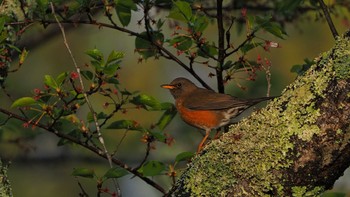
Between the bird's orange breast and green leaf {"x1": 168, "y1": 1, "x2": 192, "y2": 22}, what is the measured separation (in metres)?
1.87

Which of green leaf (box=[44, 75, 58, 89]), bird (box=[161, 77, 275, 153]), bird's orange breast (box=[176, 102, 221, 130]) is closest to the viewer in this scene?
green leaf (box=[44, 75, 58, 89])

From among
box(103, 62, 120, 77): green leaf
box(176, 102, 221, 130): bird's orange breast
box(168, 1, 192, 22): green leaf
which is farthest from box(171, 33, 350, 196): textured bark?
box(176, 102, 221, 130): bird's orange breast

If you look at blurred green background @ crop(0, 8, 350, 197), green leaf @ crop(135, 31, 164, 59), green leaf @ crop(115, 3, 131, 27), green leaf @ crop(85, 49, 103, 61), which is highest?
green leaf @ crop(115, 3, 131, 27)

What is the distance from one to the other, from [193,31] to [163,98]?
7.60 metres

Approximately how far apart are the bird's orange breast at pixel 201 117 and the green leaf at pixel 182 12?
1.87 meters

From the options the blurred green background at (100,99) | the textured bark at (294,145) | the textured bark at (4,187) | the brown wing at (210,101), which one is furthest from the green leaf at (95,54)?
the blurred green background at (100,99)

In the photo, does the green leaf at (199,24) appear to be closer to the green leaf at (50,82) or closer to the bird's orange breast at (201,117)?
the green leaf at (50,82)

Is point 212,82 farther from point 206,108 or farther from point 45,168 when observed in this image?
point 206,108

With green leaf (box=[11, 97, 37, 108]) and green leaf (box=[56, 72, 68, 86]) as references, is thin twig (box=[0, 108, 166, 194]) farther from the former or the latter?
green leaf (box=[56, 72, 68, 86])

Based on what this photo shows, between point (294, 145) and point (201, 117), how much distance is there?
325 centimetres

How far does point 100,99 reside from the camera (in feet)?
36.6

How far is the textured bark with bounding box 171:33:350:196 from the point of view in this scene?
251 cm

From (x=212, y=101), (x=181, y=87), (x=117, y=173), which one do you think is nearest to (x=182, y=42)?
(x=117, y=173)

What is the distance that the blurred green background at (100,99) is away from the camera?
9047 millimetres
